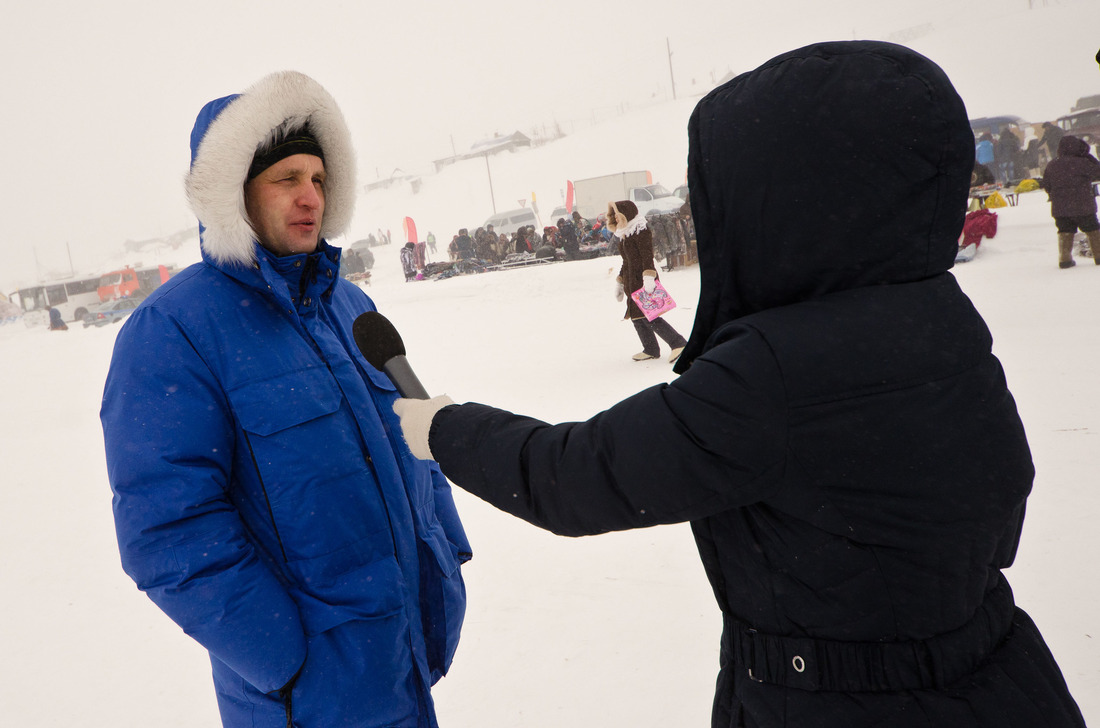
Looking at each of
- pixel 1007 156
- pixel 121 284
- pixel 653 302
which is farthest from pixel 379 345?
pixel 121 284

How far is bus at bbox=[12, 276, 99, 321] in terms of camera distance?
95.7 feet

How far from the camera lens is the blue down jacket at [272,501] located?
1.34 meters

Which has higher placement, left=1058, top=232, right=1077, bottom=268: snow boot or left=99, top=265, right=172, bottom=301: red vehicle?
left=99, top=265, right=172, bottom=301: red vehicle

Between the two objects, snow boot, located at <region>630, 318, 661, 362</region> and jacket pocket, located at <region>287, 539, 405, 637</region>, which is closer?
jacket pocket, located at <region>287, 539, 405, 637</region>

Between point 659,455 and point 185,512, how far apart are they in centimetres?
92

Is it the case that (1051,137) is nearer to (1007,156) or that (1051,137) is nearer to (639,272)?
(1007,156)

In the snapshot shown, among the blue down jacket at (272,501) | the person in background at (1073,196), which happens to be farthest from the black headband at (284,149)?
the person in background at (1073,196)

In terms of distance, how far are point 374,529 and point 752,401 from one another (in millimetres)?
969

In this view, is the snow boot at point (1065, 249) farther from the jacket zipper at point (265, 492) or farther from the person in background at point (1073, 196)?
the jacket zipper at point (265, 492)

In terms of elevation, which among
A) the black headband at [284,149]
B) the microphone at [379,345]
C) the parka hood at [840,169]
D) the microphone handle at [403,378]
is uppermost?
the black headband at [284,149]

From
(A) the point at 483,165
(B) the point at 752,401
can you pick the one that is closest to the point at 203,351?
(B) the point at 752,401

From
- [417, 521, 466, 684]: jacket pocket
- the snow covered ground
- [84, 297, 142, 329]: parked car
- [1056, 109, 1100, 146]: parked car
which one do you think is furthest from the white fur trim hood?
[1056, 109, 1100, 146]: parked car

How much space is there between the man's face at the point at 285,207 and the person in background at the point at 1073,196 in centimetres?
1029

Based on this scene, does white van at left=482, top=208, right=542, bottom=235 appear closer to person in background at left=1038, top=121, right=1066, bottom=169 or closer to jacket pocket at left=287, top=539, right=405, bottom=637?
person in background at left=1038, top=121, right=1066, bottom=169
